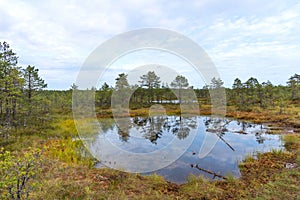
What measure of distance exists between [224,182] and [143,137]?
949 centimetres

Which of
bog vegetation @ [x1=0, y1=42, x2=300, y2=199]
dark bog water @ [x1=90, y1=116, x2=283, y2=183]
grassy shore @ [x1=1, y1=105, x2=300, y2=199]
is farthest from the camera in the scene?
dark bog water @ [x1=90, y1=116, x2=283, y2=183]

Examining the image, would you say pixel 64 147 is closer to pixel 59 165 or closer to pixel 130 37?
pixel 59 165

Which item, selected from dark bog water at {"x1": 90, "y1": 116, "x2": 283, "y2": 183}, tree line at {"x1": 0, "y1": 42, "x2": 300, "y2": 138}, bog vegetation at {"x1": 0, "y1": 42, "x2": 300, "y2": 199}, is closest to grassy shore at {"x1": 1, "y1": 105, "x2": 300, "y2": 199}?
bog vegetation at {"x1": 0, "y1": 42, "x2": 300, "y2": 199}

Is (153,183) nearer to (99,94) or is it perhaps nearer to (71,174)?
(71,174)

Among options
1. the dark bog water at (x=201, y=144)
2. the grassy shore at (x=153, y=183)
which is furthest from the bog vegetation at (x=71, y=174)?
the dark bog water at (x=201, y=144)

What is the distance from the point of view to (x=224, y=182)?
7867 millimetres

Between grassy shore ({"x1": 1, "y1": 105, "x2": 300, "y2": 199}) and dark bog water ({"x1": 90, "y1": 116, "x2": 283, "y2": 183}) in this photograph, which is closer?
grassy shore ({"x1": 1, "y1": 105, "x2": 300, "y2": 199})

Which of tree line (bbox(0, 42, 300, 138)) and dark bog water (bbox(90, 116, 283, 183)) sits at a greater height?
tree line (bbox(0, 42, 300, 138))

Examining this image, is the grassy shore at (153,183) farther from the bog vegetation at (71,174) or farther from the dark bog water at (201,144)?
the dark bog water at (201,144)

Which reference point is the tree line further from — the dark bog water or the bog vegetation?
the dark bog water

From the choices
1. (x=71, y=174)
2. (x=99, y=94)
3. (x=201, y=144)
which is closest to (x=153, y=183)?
(x=71, y=174)

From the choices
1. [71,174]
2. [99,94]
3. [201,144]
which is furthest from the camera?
[99,94]

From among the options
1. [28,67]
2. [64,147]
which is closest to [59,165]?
[64,147]

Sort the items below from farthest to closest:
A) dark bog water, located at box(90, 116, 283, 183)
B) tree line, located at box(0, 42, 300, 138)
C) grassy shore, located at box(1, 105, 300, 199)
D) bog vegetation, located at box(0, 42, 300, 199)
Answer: tree line, located at box(0, 42, 300, 138) → dark bog water, located at box(90, 116, 283, 183) → grassy shore, located at box(1, 105, 300, 199) → bog vegetation, located at box(0, 42, 300, 199)
